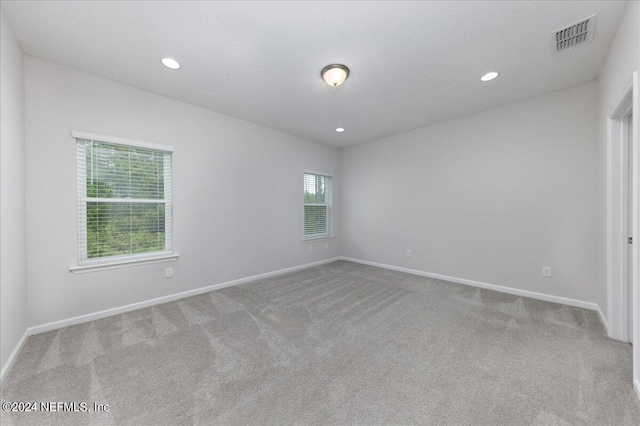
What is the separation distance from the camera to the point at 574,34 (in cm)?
210

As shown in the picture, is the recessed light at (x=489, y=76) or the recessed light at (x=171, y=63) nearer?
the recessed light at (x=171, y=63)

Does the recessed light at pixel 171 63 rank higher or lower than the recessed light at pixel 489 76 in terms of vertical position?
higher

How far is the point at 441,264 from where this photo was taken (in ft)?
14.0

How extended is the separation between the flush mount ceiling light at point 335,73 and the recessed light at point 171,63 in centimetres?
153

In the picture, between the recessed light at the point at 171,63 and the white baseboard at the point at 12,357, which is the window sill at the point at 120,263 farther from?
the recessed light at the point at 171,63

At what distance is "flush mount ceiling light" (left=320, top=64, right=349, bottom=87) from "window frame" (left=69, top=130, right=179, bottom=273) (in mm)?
2291

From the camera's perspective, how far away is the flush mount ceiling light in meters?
2.50

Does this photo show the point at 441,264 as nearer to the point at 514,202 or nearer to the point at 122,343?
the point at 514,202

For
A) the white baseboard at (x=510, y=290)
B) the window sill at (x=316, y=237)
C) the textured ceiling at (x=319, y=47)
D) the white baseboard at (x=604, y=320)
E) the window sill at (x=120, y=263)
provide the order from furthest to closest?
the window sill at (x=316, y=237) → the white baseboard at (x=510, y=290) → the window sill at (x=120, y=263) → the white baseboard at (x=604, y=320) → the textured ceiling at (x=319, y=47)

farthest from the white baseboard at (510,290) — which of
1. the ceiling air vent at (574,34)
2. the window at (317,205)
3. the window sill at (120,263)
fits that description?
the window sill at (120,263)

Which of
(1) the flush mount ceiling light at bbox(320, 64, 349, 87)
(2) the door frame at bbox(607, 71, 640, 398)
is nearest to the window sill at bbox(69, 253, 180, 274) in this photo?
(1) the flush mount ceiling light at bbox(320, 64, 349, 87)

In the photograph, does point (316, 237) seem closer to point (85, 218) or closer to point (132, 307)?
point (132, 307)

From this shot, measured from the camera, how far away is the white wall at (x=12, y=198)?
73.2 inches

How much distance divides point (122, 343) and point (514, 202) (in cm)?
503
